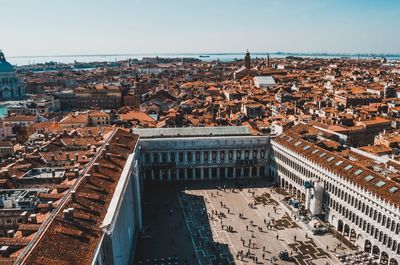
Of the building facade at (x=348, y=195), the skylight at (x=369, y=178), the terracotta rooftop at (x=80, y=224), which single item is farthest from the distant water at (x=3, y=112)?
the skylight at (x=369, y=178)

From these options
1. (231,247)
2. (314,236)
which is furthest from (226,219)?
(314,236)

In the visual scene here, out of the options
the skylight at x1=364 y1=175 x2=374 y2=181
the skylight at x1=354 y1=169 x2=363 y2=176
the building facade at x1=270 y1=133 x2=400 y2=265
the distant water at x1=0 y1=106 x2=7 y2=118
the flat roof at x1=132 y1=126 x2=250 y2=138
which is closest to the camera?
the building facade at x1=270 y1=133 x2=400 y2=265

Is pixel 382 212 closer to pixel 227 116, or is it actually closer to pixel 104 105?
pixel 227 116

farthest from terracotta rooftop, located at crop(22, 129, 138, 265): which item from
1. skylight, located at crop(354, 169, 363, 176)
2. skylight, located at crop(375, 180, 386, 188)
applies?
skylight, located at crop(375, 180, 386, 188)

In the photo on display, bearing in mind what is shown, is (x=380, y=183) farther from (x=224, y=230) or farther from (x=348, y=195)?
(x=224, y=230)

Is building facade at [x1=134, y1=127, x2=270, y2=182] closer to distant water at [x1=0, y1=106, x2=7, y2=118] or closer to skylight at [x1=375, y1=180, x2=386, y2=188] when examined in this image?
skylight at [x1=375, y1=180, x2=386, y2=188]

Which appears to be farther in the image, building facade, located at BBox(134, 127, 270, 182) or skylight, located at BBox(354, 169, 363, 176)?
building facade, located at BBox(134, 127, 270, 182)

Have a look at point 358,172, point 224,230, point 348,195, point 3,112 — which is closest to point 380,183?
point 358,172

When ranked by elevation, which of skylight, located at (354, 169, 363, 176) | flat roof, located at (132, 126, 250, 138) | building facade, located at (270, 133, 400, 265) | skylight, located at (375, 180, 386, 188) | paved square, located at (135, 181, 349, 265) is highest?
flat roof, located at (132, 126, 250, 138)
